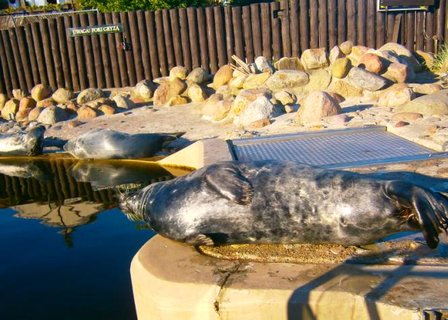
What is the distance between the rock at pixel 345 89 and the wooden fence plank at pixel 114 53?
5.17 metres

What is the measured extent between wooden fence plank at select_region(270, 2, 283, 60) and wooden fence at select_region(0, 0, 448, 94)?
22 millimetres

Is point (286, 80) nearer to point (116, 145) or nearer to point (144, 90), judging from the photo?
point (144, 90)

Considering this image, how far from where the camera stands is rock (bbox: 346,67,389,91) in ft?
25.6

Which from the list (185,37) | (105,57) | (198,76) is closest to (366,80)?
(198,76)

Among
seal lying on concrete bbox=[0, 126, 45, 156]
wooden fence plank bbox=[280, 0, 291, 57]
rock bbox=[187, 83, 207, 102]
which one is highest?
wooden fence plank bbox=[280, 0, 291, 57]

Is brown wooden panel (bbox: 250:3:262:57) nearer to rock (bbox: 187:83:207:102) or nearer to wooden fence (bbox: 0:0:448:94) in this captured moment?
wooden fence (bbox: 0:0:448:94)

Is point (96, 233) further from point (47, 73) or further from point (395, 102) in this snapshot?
point (47, 73)

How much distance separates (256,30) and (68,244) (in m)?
7.42

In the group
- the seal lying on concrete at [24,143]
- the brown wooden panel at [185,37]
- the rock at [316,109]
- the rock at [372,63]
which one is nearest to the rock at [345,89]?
the rock at [372,63]

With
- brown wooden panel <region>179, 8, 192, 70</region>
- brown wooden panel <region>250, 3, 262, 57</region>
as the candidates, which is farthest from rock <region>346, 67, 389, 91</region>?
brown wooden panel <region>179, 8, 192, 70</region>

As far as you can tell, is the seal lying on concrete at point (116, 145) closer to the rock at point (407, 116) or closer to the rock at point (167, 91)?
the rock at point (167, 91)

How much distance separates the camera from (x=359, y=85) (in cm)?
797

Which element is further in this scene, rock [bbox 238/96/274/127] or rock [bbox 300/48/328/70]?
rock [bbox 300/48/328/70]

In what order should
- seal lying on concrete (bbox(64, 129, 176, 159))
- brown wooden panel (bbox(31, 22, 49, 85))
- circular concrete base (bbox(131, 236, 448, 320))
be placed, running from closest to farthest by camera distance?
1. circular concrete base (bbox(131, 236, 448, 320))
2. seal lying on concrete (bbox(64, 129, 176, 159))
3. brown wooden panel (bbox(31, 22, 49, 85))
